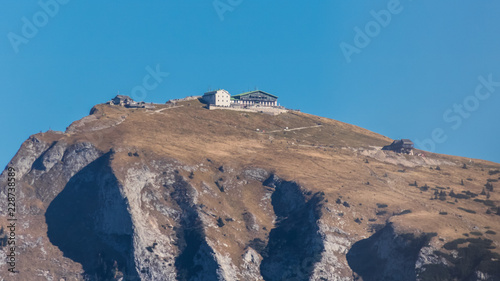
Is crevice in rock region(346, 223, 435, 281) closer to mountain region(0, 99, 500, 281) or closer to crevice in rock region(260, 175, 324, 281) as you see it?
mountain region(0, 99, 500, 281)

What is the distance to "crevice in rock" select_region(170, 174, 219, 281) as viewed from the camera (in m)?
166

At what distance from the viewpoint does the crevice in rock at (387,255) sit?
160125 mm

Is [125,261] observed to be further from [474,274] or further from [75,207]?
[474,274]

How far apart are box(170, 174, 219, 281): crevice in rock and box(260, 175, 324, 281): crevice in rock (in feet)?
55.5

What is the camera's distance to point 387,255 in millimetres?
165375

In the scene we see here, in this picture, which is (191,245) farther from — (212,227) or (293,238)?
(293,238)

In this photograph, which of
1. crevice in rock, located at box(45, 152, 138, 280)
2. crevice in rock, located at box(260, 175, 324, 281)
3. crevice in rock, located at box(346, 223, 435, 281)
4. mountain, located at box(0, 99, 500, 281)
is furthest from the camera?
crevice in rock, located at box(260, 175, 324, 281)

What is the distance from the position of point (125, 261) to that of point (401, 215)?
84.0m

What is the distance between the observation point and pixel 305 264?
168875mm

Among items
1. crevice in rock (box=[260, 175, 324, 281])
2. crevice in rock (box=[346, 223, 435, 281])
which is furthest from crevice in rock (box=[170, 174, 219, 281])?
crevice in rock (box=[346, 223, 435, 281])

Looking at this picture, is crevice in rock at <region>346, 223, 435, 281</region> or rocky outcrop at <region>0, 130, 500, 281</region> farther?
rocky outcrop at <region>0, 130, 500, 281</region>

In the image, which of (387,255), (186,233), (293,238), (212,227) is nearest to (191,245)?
(186,233)

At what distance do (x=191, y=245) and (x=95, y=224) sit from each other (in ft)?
103

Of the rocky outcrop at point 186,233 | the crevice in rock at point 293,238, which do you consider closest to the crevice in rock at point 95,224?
the rocky outcrop at point 186,233
